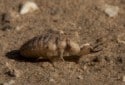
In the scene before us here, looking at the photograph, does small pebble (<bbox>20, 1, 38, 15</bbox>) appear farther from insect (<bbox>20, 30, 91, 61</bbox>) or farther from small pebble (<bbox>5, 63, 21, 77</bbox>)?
small pebble (<bbox>5, 63, 21, 77</bbox>)

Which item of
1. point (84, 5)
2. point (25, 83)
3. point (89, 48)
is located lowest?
point (25, 83)

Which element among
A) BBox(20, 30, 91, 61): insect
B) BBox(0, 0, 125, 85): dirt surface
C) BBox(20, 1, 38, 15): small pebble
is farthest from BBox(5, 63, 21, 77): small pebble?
BBox(20, 1, 38, 15): small pebble

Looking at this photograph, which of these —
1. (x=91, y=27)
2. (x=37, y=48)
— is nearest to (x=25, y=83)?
(x=37, y=48)

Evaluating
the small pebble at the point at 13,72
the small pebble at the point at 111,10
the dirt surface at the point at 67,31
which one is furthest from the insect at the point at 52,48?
the small pebble at the point at 111,10

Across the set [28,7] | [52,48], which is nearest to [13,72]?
[52,48]

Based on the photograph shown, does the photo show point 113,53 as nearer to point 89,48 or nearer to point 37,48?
point 89,48

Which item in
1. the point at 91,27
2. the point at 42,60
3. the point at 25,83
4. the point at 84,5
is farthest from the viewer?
the point at 84,5

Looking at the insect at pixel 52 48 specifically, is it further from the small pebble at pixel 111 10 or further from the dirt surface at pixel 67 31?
the small pebble at pixel 111 10
